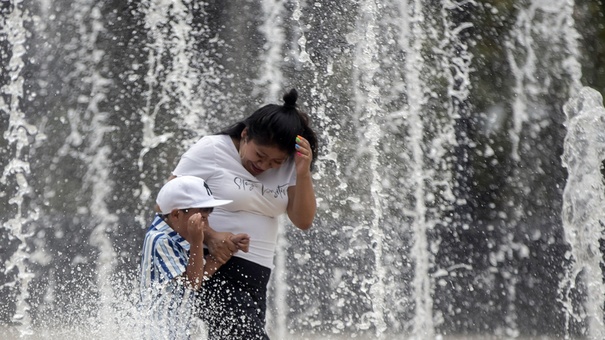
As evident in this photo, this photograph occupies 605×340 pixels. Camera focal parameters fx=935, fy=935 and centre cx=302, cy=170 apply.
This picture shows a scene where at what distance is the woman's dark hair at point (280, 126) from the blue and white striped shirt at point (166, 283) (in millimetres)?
349

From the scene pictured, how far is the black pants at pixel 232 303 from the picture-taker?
2527 millimetres

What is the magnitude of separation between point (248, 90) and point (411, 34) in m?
Result: 1.26

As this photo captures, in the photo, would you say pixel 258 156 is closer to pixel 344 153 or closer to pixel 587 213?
pixel 344 153

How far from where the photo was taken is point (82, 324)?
5.04m

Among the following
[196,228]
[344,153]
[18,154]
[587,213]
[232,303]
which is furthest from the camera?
[18,154]

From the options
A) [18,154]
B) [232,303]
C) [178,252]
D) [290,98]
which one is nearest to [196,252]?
[178,252]

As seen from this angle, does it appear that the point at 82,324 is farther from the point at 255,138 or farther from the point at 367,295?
the point at 255,138

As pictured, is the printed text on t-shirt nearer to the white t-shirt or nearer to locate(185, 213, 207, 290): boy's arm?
the white t-shirt

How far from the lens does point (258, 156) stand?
255 centimetres

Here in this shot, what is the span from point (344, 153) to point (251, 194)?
3.45 meters

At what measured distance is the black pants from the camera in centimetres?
253

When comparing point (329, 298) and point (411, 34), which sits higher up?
point (411, 34)

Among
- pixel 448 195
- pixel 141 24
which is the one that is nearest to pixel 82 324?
pixel 141 24

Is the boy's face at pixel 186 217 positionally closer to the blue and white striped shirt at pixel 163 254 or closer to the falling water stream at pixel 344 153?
the blue and white striped shirt at pixel 163 254
